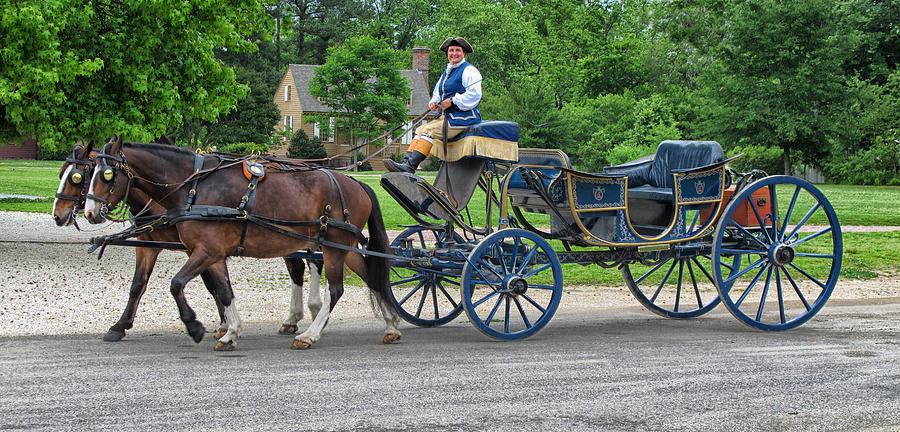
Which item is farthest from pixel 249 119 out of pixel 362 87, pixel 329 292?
pixel 329 292

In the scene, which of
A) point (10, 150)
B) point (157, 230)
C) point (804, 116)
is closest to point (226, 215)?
point (157, 230)

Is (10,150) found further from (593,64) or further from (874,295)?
(874,295)

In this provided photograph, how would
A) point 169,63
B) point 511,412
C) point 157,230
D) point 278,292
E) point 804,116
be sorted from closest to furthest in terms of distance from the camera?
1. point 511,412
2. point 157,230
3. point 278,292
4. point 169,63
5. point 804,116

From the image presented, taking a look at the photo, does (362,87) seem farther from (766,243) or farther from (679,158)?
(766,243)

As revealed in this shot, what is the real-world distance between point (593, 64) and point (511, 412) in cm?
5207

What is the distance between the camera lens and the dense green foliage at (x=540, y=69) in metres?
13.2

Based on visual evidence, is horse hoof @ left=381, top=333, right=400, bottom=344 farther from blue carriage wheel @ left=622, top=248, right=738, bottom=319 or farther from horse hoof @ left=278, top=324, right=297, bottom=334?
blue carriage wheel @ left=622, top=248, right=738, bottom=319

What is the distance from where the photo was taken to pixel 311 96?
6366cm

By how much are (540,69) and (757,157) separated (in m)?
22.9

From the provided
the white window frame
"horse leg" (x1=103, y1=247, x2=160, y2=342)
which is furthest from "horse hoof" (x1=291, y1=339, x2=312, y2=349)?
the white window frame

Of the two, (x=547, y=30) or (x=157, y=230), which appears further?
(x=547, y=30)

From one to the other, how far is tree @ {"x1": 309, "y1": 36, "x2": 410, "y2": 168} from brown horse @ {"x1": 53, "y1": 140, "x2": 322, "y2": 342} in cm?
4672

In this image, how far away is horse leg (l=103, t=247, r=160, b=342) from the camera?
802 centimetres

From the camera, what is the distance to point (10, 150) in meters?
56.7
